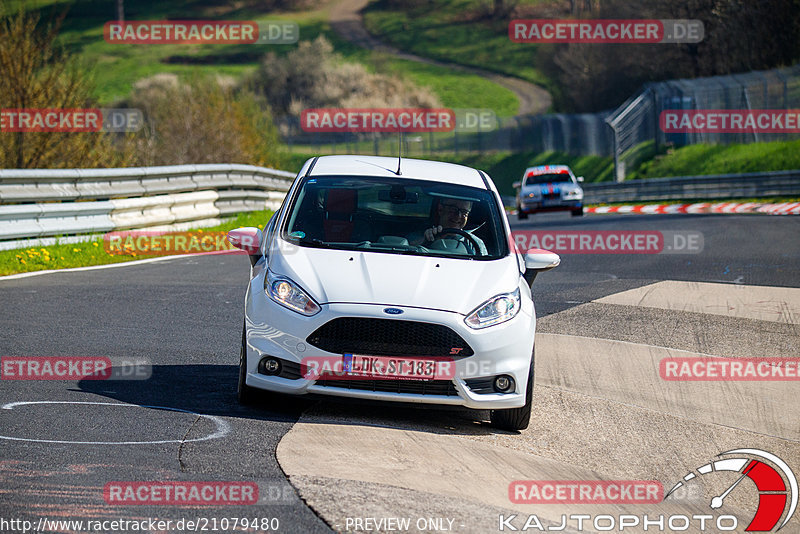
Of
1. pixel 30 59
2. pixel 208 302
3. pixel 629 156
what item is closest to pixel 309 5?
pixel 629 156

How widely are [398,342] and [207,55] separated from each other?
110 m

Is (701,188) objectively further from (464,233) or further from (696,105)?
(464,233)

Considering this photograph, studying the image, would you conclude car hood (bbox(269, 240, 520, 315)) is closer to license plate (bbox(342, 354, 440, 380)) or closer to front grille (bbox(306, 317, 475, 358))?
front grille (bbox(306, 317, 475, 358))

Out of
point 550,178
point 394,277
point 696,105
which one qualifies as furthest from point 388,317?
point 696,105

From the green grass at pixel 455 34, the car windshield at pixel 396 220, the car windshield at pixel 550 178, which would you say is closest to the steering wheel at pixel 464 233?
the car windshield at pixel 396 220

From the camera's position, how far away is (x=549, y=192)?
30641 millimetres

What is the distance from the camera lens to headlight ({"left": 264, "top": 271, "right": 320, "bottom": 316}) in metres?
6.81

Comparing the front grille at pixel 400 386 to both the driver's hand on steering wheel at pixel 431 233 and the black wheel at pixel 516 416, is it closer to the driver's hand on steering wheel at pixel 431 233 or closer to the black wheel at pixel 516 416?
the black wheel at pixel 516 416

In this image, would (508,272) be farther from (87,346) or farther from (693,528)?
(87,346)

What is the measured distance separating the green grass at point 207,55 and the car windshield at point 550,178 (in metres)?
56.5

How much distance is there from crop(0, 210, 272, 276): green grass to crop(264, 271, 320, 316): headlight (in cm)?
766

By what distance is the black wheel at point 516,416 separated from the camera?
23.4ft

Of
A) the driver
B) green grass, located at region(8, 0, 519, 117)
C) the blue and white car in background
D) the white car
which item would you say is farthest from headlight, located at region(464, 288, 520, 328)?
green grass, located at region(8, 0, 519, 117)

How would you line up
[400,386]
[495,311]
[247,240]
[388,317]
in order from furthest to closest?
[247,240]
[495,311]
[400,386]
[388,317]
